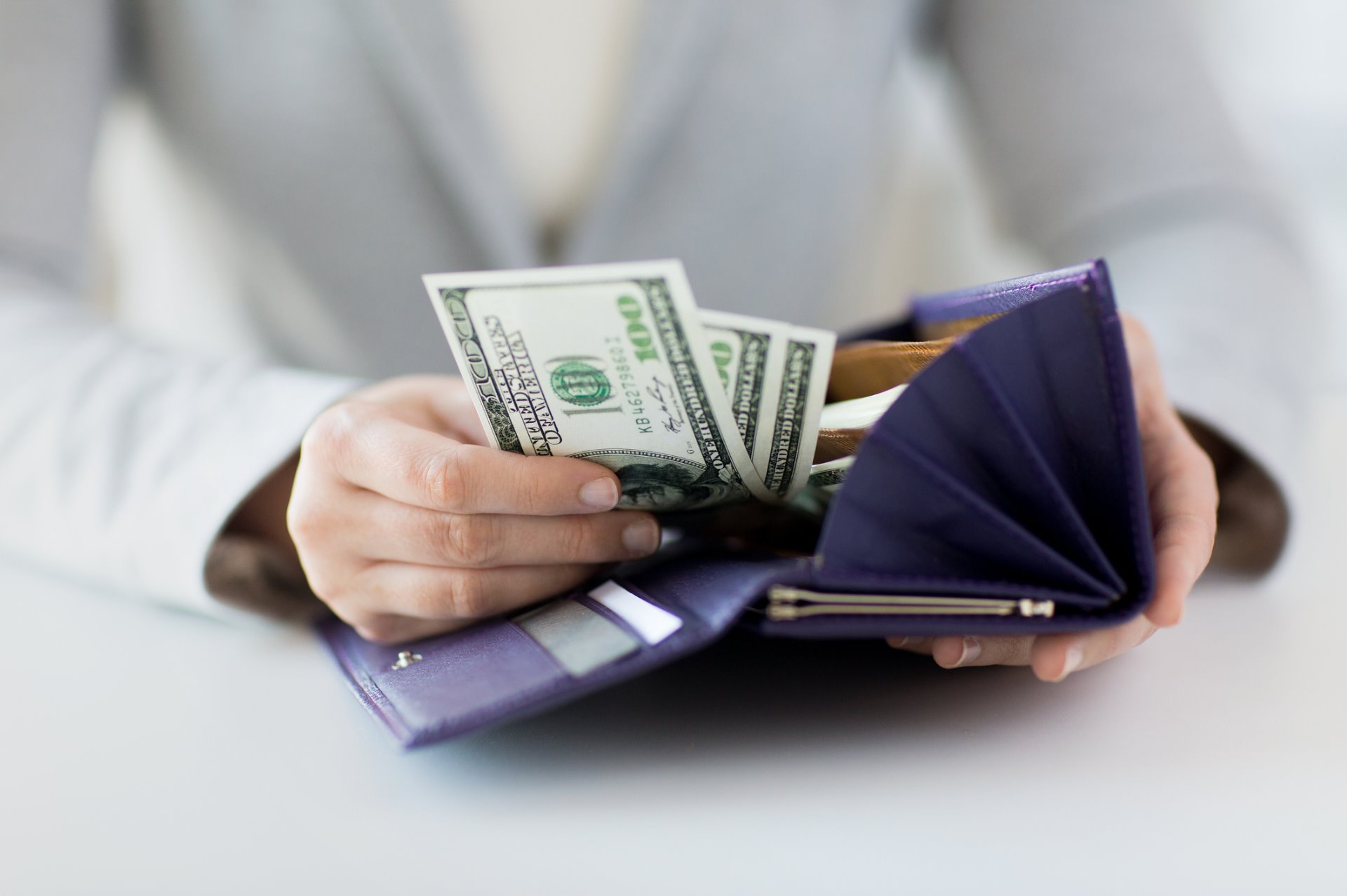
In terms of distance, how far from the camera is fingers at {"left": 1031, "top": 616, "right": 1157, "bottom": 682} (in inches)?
18.0

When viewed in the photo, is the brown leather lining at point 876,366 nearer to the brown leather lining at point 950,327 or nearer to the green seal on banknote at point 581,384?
the brown leather lining at point 950,327

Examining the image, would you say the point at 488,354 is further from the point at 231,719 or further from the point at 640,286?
the point at 231,719

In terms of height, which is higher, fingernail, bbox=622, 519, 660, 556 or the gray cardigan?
the gray cardigan

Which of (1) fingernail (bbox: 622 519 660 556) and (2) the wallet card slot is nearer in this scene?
(2) the wallet card slot

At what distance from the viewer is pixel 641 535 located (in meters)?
0.57

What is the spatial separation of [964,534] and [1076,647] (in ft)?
0.28

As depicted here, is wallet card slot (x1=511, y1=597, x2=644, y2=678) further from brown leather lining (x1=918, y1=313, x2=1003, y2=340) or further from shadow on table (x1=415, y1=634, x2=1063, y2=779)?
brown leather lining (x1=918, y1=313, x2=1003, y2=340)

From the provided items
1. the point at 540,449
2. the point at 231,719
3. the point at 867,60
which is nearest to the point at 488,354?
the point at 540,449

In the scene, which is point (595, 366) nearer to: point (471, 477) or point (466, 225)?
point (471, 477)

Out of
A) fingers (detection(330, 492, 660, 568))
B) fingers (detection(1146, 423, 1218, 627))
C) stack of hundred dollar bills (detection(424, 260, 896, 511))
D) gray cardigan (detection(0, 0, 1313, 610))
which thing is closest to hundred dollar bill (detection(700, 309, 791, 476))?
stack of hundred dollar bills (detection(424, 260, 896, 511))

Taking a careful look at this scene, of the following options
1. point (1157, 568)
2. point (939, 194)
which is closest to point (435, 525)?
point (1157, 568)

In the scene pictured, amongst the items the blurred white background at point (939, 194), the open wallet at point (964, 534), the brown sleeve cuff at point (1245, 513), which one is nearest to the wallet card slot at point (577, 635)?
the open wallet at point (964, 534)

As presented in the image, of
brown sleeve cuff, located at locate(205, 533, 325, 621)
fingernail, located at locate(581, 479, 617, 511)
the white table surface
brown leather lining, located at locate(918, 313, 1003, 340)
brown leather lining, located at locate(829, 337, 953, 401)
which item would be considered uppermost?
brown leather lining, located at locate(918, 313, 1003, 340)

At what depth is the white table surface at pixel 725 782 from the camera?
16.5 inches
